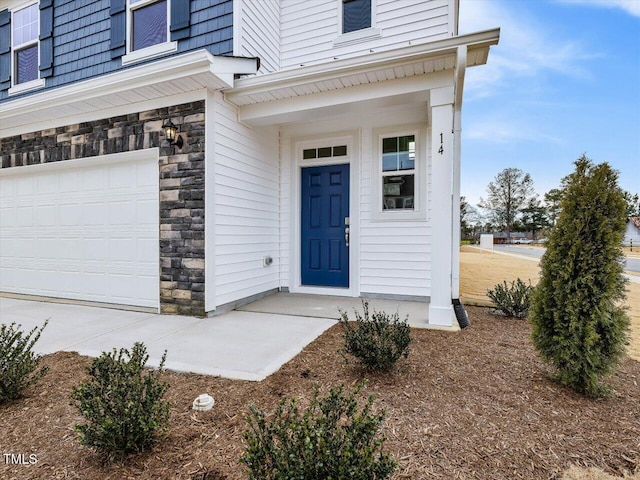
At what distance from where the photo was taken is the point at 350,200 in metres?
5.19

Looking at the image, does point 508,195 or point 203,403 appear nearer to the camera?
point 203,403

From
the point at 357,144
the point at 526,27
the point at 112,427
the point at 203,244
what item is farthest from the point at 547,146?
the point at 112,427

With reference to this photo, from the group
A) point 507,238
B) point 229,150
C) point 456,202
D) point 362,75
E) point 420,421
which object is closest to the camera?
point 420,421

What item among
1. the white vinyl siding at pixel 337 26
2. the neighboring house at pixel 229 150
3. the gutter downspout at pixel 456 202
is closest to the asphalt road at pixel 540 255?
the gutter downspout at pixel 456 202

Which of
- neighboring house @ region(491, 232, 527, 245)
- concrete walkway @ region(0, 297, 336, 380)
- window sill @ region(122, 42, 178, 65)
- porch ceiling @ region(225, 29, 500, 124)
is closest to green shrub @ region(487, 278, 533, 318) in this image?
concrete walkway @ region(0, 297, 336, 380)

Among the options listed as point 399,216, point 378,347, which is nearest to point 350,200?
point 399,216

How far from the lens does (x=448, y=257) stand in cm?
361

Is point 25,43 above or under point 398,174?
above

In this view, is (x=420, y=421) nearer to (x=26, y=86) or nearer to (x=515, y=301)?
(x=515, y=301)

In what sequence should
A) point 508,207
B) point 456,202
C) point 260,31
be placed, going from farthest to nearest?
point 508,207 < point 260,31 < point 456,202

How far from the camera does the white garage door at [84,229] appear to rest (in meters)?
4.54

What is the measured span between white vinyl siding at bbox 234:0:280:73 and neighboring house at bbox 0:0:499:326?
1.2 inches

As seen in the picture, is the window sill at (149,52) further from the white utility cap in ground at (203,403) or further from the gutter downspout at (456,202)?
the white utility cap in ground at (203,403)

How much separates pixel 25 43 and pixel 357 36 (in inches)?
224
